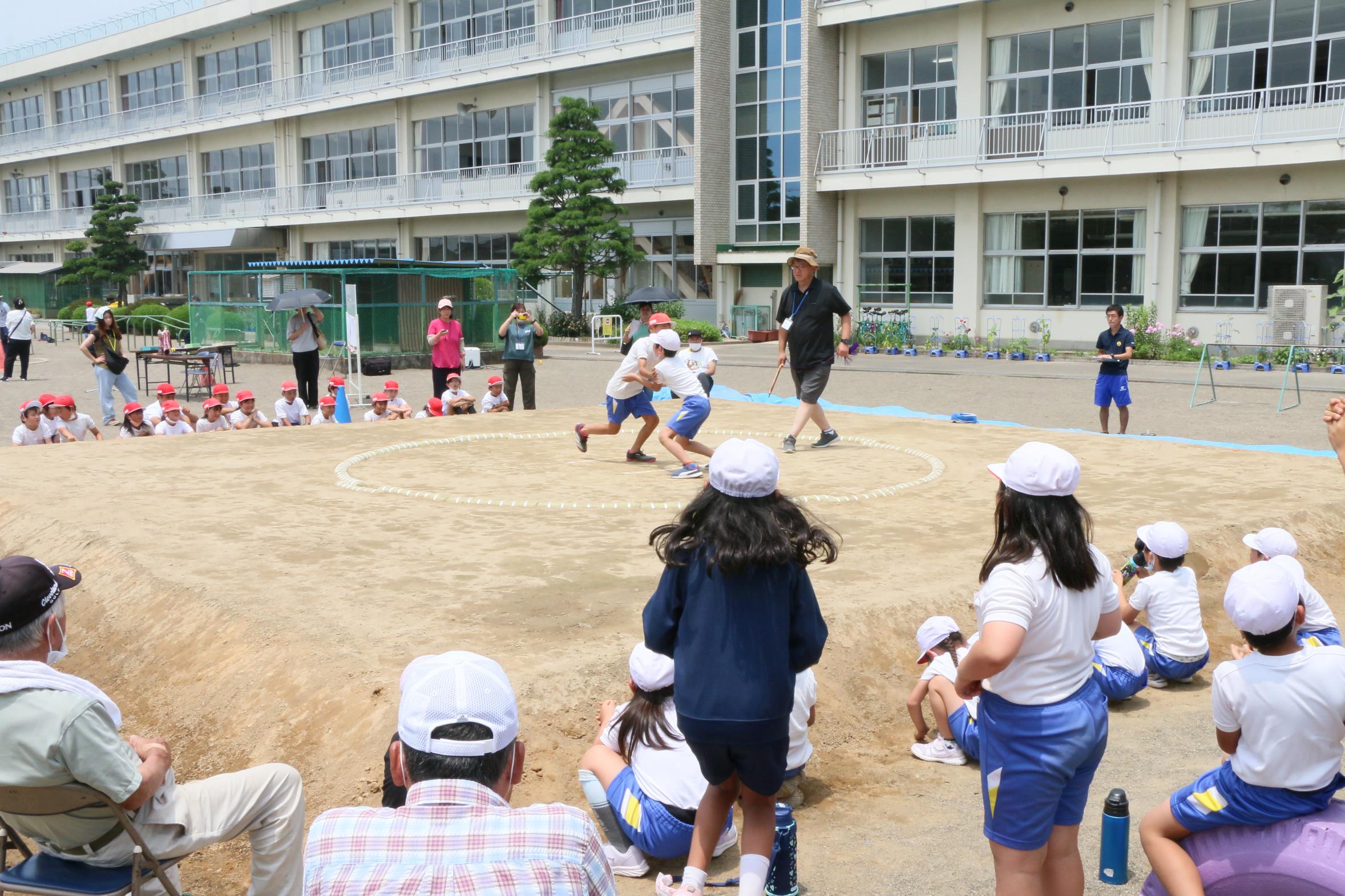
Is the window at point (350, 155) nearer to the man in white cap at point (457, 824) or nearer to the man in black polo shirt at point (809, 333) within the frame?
the man in black polo shirt at point (809, 333)

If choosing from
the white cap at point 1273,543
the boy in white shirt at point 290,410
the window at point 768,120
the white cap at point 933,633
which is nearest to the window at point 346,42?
the window at point 768,120

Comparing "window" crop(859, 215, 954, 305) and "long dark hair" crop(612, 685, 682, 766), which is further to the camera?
"window" crop(859, 215, 954, 305)

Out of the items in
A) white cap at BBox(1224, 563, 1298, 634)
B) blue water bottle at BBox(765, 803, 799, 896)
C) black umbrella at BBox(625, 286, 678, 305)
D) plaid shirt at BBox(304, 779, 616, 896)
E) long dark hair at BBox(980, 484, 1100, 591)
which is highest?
black umbrella at BBox(625, 286, 678, 305)

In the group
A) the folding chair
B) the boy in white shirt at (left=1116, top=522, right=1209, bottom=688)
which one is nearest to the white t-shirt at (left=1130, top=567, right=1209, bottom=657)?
the boy in white shirt at (left=1116, top=522, right=1209, bottom=688)

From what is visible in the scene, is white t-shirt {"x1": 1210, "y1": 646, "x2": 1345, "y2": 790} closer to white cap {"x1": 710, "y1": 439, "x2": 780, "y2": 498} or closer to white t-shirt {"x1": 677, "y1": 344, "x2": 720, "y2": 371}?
white cap {"x1": 710, "y1": 439, "x2": 780, "y2": 498}

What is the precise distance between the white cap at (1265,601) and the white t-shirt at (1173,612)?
10.1 ft

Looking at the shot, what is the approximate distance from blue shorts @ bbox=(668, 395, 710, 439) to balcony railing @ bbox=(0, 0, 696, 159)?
89.3 feet

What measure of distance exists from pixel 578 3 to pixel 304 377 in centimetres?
2591

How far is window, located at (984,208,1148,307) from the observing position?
2866 centimetres

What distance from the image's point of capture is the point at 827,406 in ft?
52.1

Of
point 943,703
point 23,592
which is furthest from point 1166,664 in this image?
point 23,592

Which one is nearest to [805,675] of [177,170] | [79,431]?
[79,431]

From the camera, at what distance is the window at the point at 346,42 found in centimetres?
4381

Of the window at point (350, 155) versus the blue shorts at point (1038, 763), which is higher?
the window at point (350, 155)
